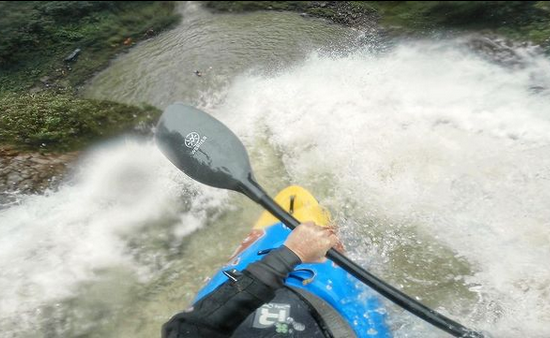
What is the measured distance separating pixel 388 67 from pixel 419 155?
1.01 metres

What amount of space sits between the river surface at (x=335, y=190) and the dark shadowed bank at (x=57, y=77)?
5.8 inches

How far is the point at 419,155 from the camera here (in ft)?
11.1

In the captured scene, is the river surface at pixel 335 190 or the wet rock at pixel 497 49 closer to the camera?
the river surface at pixel 335 190

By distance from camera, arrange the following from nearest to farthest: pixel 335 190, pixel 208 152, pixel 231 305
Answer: pixel 231 305 < pixel 208 152 < pixel 335 190

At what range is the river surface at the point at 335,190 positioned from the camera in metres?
2.71

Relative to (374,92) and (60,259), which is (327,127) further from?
(60,259)

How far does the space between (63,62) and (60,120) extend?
3.87 feet

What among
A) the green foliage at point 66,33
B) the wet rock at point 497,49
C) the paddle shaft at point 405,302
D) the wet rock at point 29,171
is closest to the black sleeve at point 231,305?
the paddle shaft at point 405,302

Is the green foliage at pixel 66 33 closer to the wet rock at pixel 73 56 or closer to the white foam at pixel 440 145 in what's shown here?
the wet rock at pixel 73 56

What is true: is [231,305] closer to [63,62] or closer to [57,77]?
[57,77]

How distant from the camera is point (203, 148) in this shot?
239cm

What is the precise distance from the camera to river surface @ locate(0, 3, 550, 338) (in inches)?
107

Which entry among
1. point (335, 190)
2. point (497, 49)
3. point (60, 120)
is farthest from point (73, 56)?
point (497, 49)

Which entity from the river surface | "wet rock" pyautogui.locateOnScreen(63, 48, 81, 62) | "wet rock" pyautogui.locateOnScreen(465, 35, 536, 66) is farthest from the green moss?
"wet rock" pyautogui.locateOnScreen(465, 35, 536, 66)
